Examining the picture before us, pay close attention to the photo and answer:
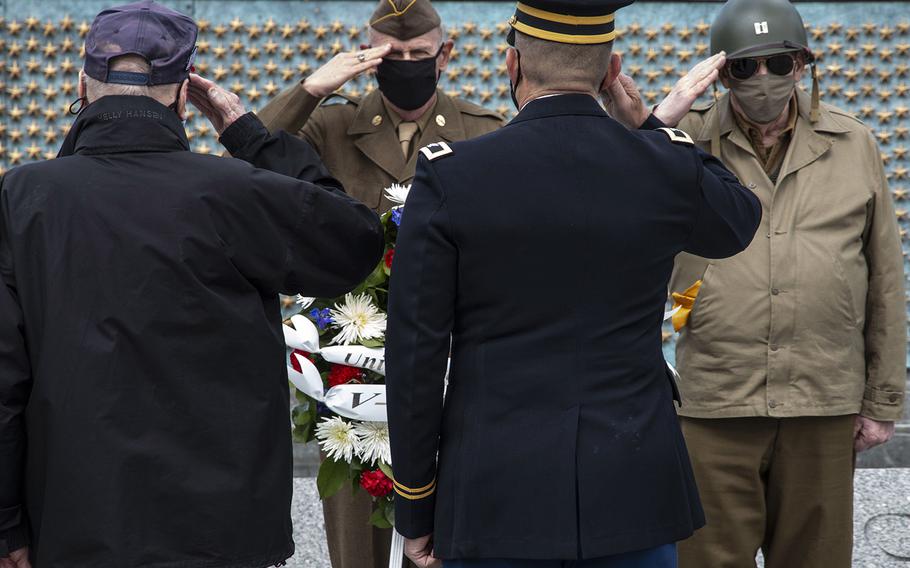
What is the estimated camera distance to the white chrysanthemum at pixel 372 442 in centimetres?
318

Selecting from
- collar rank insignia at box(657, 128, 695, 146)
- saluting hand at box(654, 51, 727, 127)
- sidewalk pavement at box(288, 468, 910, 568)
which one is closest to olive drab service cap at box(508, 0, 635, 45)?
collar rank insignia at box(657, 128, 695, 146)

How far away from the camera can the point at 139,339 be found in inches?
98.4

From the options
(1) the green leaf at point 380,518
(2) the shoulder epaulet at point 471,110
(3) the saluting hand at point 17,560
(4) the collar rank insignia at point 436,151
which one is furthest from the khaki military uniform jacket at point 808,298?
(3) the saluting hand at point 17,560

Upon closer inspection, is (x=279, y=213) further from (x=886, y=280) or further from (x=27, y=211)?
(x=886, y=280)

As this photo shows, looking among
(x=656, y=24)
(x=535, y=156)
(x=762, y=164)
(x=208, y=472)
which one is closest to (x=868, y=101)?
(x=656, y=24)

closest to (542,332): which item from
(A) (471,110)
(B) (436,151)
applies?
(B) (436,151)

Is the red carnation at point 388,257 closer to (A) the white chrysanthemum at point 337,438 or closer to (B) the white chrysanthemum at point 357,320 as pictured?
(B) the white chrysanthemum at point 357,320

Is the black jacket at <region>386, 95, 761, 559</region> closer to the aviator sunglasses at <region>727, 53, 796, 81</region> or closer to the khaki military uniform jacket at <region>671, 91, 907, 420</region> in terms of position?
the khaki military uniform jacket at <region>671, 91, 907, 420</region>

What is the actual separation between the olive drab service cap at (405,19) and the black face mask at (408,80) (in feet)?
0.29

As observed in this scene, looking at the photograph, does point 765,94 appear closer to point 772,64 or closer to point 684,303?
point 772,64

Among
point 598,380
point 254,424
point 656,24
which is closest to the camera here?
point 598,380

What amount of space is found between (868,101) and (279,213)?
5.07m

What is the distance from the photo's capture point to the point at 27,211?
8.28ft

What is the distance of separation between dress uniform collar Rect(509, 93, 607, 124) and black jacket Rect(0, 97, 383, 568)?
602mm
